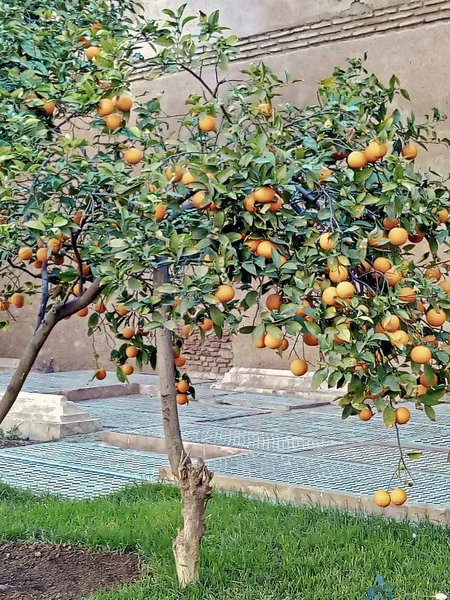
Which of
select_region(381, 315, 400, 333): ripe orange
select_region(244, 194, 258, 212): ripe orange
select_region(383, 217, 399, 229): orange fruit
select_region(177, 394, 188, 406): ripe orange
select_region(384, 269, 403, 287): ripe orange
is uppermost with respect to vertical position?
select_region(244, 194, 258, 212): ripe orange

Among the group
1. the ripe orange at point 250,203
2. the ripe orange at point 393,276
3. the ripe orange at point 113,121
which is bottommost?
the ripe orange at point 393,276

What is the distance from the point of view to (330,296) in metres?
2.71

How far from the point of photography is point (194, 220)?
2973 mm

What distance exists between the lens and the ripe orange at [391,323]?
270cm

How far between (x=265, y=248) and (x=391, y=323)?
1.38ft

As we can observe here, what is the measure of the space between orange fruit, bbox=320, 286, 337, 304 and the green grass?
Result: 1.34 m

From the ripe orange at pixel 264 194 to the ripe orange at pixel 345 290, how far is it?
33 centimetres

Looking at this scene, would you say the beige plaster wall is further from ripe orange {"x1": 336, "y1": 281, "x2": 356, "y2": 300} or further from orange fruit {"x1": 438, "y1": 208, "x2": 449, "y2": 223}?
ripe orange {"x1": 336, "y1": 281, "x2": 356, "y2": 300}

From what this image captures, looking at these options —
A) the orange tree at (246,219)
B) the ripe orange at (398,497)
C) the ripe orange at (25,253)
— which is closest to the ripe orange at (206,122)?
the orange tree at (246,219)

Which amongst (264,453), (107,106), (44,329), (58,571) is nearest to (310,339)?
(107,106)

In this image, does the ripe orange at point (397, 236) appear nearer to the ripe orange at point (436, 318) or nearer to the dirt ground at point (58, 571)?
the ripe orange at point (436, 318)

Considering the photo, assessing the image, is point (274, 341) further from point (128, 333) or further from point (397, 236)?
point (128, 333)

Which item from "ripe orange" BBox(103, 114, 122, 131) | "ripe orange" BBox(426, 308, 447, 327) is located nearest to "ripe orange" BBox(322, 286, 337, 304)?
"ripe orange" BBox(426, 308, 447, 327)

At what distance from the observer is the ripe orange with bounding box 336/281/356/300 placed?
2.69 m
